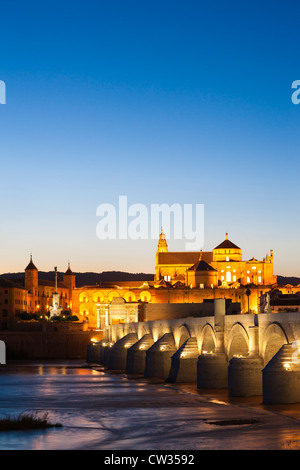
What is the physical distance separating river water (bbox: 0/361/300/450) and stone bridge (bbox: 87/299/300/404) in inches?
51.6

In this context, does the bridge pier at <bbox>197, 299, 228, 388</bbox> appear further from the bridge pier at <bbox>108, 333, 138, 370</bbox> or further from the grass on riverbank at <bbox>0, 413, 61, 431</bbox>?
the bridge pier at <bbox>108, 333, 138, 370</bbox>

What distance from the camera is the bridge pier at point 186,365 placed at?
5281 cm

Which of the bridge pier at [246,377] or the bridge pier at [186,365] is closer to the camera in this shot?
the bridge pier at [246,377]

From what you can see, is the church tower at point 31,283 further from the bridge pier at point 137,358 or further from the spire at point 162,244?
the bridge pier at point 137,358

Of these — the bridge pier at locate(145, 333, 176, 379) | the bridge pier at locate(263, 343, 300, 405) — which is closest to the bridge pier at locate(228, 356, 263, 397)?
the bridge pier at locate(263, 343, 300, 405)

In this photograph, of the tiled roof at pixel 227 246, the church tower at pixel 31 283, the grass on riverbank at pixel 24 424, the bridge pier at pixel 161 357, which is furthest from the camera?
the tiled roof at pixel 227 246

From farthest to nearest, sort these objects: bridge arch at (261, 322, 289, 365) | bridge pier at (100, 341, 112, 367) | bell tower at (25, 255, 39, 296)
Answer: bell tower at (25, 255, 39, 296), bridge pier at (100, 341, 112, 367), bridge arch at (261, 322, 289, 365)

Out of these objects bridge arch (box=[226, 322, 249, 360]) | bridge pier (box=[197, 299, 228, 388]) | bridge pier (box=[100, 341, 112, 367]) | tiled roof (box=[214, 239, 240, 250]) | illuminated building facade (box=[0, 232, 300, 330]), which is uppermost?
tiled roof (box=[214, 239, 240, 250])

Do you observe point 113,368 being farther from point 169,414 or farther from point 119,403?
point 169,414

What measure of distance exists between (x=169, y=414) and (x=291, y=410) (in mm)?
5438

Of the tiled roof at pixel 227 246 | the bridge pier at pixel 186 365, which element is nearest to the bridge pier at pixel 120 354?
the bridge pier at pixel 186 365

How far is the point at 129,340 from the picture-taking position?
7931cm

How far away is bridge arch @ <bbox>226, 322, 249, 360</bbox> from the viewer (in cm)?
4678

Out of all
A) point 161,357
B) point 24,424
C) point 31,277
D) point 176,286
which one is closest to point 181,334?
point 161,357
